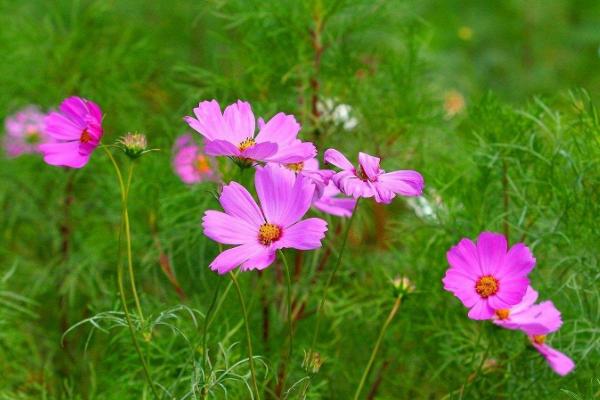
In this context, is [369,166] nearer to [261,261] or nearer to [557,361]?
[261,261]

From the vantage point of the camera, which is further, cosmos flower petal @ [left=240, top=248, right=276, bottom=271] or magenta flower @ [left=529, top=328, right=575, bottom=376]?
magenta flower @ [left=529, top=328, right=575, bottom=376]

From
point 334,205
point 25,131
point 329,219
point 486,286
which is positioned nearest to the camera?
point 486,286

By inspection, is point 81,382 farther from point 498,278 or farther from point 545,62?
point 545,62

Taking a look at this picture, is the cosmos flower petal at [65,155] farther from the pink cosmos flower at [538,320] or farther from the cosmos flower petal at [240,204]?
the pink cosmos flower at [538,320]

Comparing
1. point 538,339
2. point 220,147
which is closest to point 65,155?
point 220,147

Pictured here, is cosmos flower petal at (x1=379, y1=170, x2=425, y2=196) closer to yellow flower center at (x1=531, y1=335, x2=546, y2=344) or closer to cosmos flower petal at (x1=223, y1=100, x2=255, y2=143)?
cosmos flower petal at (x1=223, y1=100, x2=255, y2=143)

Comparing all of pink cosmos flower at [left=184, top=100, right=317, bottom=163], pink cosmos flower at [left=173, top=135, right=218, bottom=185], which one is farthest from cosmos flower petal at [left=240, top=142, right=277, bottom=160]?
pink cosmos flower at [left=173, top=135, right=218, bottom=185]
